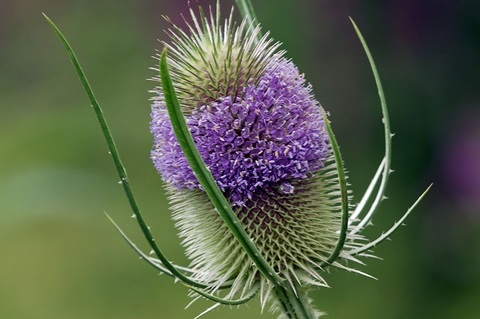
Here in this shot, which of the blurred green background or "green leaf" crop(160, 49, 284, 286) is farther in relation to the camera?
the blurred green background

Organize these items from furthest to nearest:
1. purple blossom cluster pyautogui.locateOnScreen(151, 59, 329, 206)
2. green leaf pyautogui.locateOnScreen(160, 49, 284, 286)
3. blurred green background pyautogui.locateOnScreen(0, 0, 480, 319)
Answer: blurred green background pyautogui.locateOnScreen(0, 0, 480, 319) → purple blossom cluster pyautogui.locateOnScreen(151, 59, 329, 206) → green leaf pyautogui.locateOnScreen(160, 49, 284, 286)

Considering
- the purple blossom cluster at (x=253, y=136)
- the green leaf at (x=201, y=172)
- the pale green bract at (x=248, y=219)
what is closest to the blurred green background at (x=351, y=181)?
the pale green bract at (x=248, y=219)

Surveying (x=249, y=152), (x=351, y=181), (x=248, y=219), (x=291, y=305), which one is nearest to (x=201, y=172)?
(x=249, y=152)

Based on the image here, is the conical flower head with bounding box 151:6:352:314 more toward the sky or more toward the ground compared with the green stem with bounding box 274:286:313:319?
more toward the sky

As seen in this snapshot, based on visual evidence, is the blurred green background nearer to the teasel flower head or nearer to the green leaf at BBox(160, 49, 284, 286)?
the teasel flower head

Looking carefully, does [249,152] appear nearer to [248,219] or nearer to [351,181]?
[248,219]

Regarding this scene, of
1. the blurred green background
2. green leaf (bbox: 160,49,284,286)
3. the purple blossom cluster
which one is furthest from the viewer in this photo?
the blurred green background

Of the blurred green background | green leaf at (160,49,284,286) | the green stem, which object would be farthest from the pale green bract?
the blurred green background

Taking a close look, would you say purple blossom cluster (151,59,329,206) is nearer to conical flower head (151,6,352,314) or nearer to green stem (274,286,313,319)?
conical flower head (151,6,352,314)
